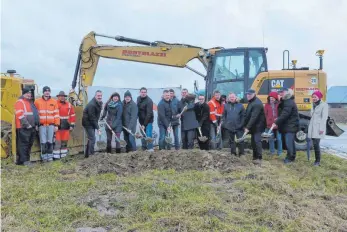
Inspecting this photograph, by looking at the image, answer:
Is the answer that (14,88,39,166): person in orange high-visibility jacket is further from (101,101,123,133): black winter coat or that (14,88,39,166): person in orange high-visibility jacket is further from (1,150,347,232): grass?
(101,101,123,133): black winter coat

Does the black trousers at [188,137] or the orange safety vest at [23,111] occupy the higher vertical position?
the orange safety vest at [23,111]

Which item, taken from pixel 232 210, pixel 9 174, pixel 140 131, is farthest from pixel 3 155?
pixel 232 210

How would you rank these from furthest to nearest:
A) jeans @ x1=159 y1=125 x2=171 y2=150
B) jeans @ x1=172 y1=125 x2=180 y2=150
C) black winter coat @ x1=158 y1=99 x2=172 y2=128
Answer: jeans @ x1=172 y1=125 x2=180 y2=150, jeans @ x1=159 y1=125 x2=171 y2=150, black winter coat @ x1=158 y1=99 x2=172 y2=128

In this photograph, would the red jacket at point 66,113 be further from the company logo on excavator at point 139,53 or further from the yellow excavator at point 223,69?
the company logo on excavator at point 139,53

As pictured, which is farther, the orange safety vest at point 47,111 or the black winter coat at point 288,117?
the orange safety vest at point 47,111

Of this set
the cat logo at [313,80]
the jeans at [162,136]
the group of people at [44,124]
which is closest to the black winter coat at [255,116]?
the jeans at [162,136]

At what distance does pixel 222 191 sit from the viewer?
19.2 feet

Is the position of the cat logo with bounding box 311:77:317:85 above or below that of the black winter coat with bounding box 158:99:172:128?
above

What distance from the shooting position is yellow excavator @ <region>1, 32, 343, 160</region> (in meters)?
11.7

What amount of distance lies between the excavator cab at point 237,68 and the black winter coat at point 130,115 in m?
3.20

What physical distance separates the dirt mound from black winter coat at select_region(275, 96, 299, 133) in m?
1.36

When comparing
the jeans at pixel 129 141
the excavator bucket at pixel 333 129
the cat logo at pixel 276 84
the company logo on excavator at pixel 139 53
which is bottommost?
the jeans at pixel 129 141

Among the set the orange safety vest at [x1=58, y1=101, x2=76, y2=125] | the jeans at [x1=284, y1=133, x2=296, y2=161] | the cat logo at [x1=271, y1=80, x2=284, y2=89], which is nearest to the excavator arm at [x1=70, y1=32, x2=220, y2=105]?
the cat logo at [x1=271, y1=80, x2=284, y2=89]

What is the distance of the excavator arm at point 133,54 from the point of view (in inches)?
505
